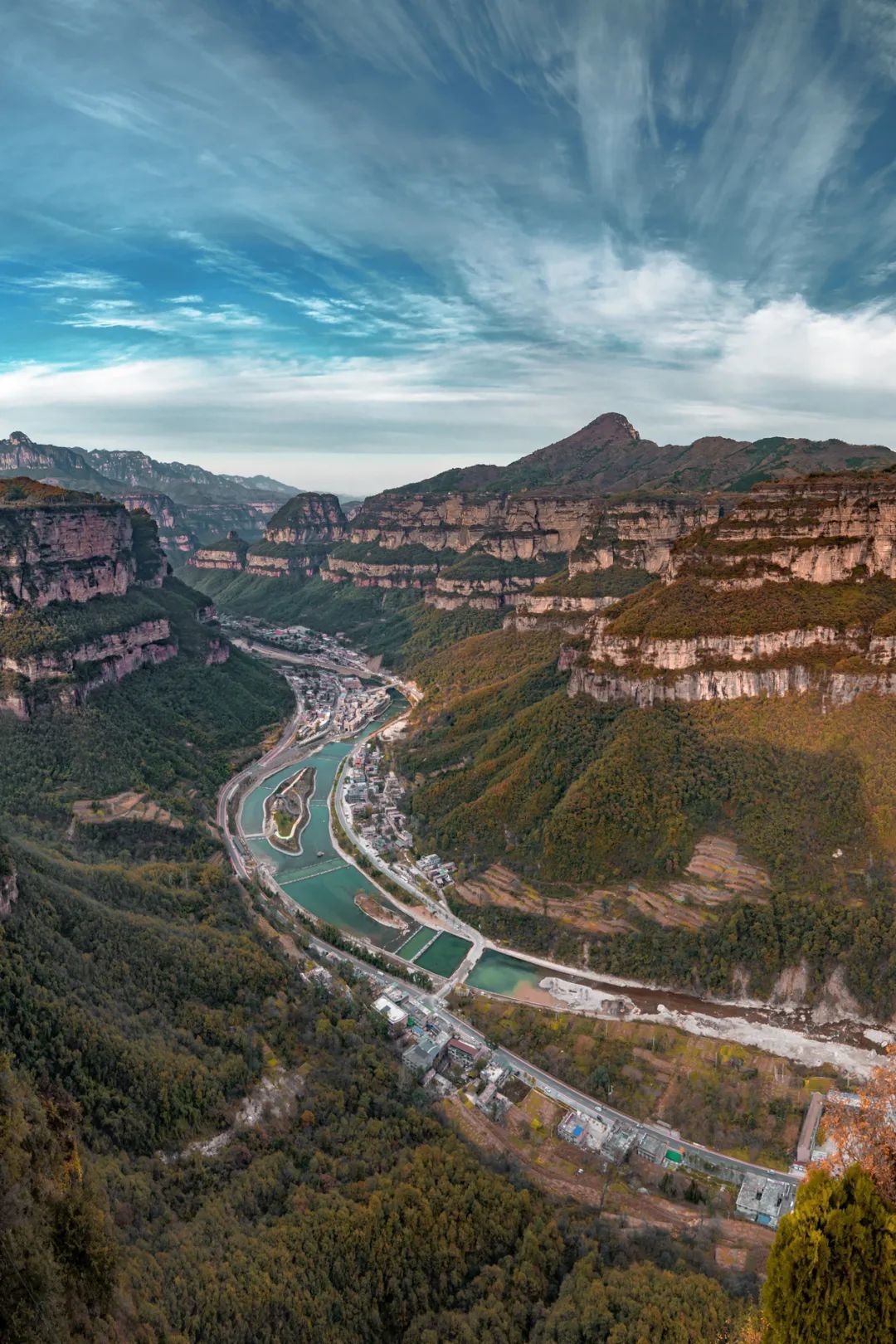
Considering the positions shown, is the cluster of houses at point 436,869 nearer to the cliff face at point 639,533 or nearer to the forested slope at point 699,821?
the forested slope at point 699,821

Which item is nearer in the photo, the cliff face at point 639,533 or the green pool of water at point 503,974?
the green pool of water at point 503,974

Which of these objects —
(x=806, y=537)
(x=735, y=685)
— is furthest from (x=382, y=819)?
(x=806, y=537)

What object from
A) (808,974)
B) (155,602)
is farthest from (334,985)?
(155,602)

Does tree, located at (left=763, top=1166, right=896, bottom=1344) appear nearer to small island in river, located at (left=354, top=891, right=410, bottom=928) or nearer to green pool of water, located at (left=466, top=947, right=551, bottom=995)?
green pool of water, located at (left=466, top=947, right=551, bottom=995)

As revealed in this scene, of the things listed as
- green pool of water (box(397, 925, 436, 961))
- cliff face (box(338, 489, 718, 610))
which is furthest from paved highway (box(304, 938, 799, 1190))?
cliff face (box(338, 489, 718, 610))

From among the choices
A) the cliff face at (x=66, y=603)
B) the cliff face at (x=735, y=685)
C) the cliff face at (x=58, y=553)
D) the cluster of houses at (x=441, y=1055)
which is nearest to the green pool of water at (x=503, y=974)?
the cluster of houses at (x=441, y=1055)

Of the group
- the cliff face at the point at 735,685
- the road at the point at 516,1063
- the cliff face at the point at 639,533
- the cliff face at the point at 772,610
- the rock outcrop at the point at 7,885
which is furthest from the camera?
the cliff face at the point at 639,533
